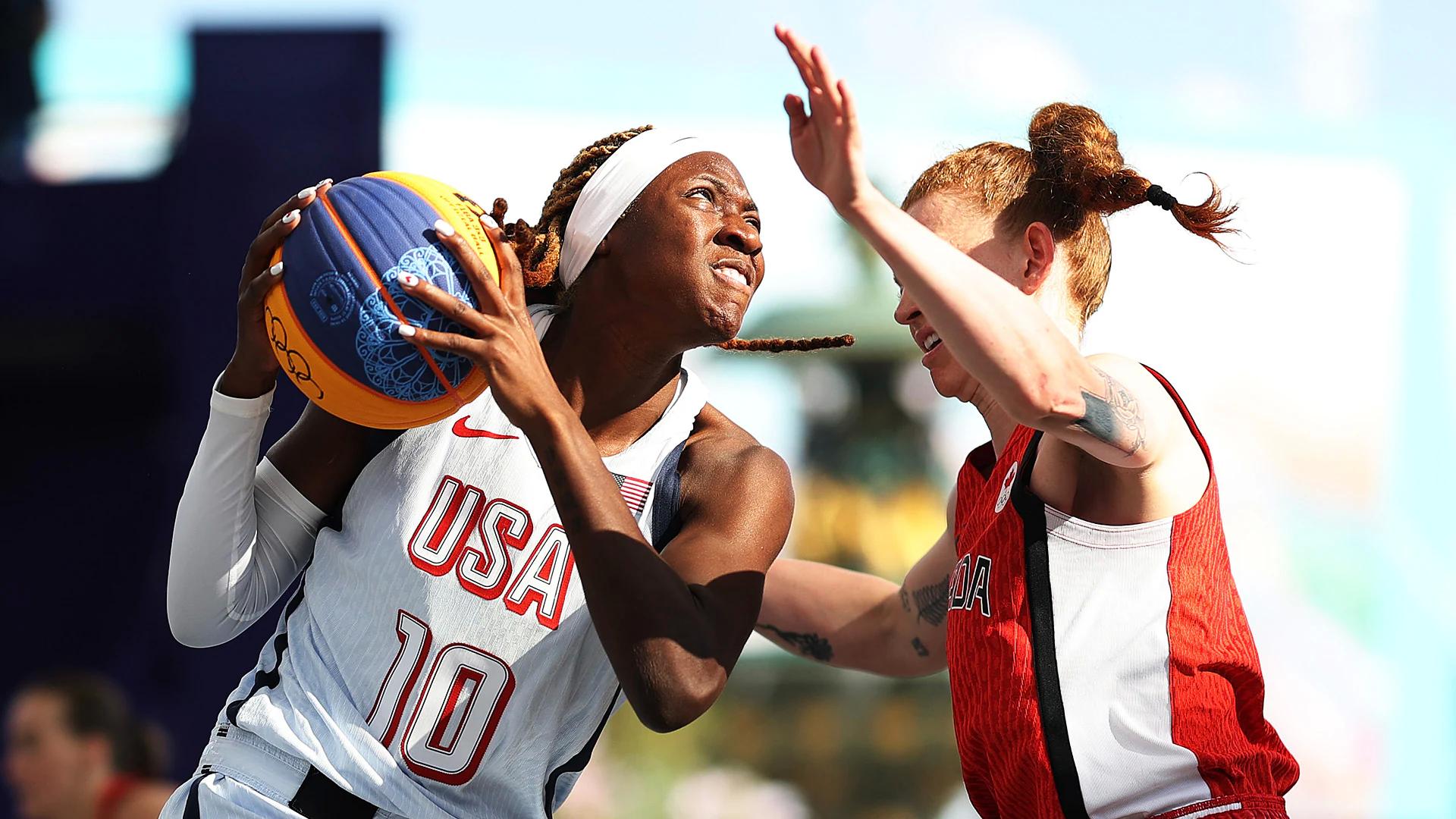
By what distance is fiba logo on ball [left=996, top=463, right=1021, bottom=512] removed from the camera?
261cm

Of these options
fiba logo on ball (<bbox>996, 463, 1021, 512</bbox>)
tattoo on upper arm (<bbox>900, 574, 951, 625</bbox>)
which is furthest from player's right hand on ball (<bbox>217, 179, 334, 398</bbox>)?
tattoo on upper arm (<bbox>900, 574, 951, 625</bbox>)

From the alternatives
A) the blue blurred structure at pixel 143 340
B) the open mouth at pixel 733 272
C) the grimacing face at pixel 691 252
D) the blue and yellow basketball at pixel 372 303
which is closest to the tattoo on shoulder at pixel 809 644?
the grimacing face at pixel 691 252

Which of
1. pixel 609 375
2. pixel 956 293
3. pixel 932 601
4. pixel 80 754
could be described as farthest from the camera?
pixel 80 754

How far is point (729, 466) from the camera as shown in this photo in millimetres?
2688

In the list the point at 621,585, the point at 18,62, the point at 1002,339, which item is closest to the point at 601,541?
the point at 621,585

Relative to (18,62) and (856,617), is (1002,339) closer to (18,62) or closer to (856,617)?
(856,617)

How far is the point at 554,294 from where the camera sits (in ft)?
9.47

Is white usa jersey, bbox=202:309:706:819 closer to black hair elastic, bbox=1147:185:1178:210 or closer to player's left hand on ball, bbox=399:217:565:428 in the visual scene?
player's left hand on ball, bbox=399:217:565:428

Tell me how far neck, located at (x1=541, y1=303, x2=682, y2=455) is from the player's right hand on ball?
58 cm

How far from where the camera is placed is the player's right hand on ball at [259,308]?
2422 mm

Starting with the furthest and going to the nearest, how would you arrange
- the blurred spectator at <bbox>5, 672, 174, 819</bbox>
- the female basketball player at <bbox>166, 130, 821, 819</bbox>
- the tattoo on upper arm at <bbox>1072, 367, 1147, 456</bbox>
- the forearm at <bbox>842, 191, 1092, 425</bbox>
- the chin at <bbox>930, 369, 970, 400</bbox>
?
the blurred spectator at <bbox>5, 672, 174, 819</bbox> < the chin at <bbox>930, 369, 970, 400</bbox> < the female basketball player at <bbox>166, 130, 821, 819</bbox> < the tattoo on upper arm at <bbox>1072, 367, 1147, 456</bbox> < the forearm at <bbox>842, 191, 1092, 425</bbox>

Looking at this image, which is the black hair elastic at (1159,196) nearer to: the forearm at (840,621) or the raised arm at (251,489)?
the forearm at (840,621)

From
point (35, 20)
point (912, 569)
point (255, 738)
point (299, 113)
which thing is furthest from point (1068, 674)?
point (35, 20)

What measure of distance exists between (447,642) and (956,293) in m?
1.16
